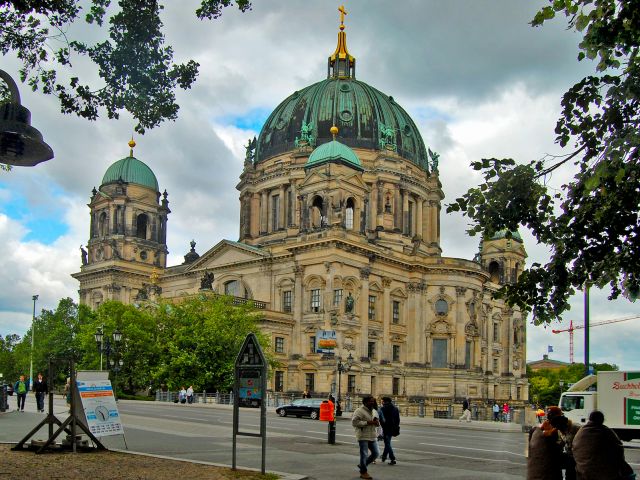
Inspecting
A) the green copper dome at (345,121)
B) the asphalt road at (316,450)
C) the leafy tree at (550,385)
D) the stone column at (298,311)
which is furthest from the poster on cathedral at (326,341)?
the leafy tree at (550,385)

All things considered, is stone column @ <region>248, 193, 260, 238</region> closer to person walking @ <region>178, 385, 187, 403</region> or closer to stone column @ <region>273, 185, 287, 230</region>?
stone column @ <region>273, 185, 287, 230</region>

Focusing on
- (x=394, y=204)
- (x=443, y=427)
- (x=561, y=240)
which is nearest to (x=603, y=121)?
(x=561, y=240)

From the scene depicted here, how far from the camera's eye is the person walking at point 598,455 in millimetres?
11000

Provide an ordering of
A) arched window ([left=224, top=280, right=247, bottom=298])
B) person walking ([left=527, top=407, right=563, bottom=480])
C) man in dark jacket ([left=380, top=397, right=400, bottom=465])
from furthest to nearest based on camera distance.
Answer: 1. arched window ([left=224, top=280, right=247, bottom=298])
2. man in dark jacket ([left=380, top=397, right=400, bottom=465])
3. person walking ([left=527, top=407, right=563, bottom=480])

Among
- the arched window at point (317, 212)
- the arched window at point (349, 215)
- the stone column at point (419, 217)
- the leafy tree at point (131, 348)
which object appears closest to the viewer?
the leafy tree at point (131, 348)

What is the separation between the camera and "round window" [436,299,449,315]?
3132 inches

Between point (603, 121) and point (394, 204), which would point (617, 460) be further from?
point (394, 204)

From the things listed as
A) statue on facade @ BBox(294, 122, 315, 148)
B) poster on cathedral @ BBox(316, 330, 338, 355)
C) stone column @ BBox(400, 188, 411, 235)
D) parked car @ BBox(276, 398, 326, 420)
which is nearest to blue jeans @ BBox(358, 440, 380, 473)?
parked car @ BBox(276, 398, 326, 420)

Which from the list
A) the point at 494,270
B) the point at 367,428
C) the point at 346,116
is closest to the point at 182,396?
the point at 346,116

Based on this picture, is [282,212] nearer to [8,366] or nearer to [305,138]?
[305,138]

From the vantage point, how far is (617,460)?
11062mm

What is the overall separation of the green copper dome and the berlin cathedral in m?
0.17

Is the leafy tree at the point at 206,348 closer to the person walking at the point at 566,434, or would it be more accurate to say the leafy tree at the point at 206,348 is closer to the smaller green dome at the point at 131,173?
the smaller green dome at the point at 131,173

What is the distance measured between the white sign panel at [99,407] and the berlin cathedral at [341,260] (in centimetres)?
4486
